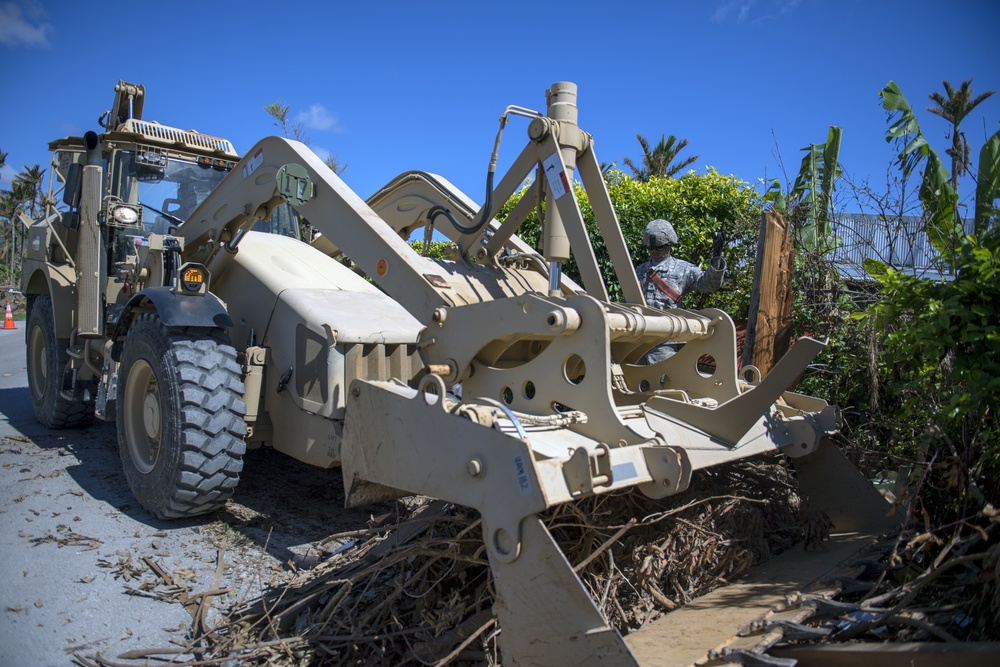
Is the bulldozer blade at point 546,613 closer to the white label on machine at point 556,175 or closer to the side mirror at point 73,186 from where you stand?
the white label on machine at point 556,175

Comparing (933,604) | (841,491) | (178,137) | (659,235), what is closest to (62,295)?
(178,137)

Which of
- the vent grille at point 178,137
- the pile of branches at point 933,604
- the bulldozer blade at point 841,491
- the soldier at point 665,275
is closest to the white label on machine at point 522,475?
the pile of branches at point 933,604

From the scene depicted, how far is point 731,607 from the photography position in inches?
120

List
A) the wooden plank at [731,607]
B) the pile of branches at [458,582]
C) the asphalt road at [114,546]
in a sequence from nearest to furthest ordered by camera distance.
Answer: the wooden plank at [731,607] < the pile of branches at [458,582] < the asphalt road at [114,546]

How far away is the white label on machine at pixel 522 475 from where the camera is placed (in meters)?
2.50

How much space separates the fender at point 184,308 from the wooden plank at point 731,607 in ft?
10.2

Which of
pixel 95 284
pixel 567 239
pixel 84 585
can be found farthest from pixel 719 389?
pixel 95 284

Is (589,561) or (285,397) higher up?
(285,397)

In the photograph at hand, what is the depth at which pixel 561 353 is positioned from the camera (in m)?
3.25

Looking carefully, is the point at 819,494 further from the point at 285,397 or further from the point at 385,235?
the point at 285,397

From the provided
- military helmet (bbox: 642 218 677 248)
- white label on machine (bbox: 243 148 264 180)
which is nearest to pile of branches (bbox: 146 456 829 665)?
military helmet (bbox: 642 218 677 248)

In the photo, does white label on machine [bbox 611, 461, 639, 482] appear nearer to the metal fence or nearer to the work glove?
the metal fence

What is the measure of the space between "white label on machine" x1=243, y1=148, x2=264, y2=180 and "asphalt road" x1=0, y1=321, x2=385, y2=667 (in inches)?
84.9

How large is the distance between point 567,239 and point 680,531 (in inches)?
61.7
